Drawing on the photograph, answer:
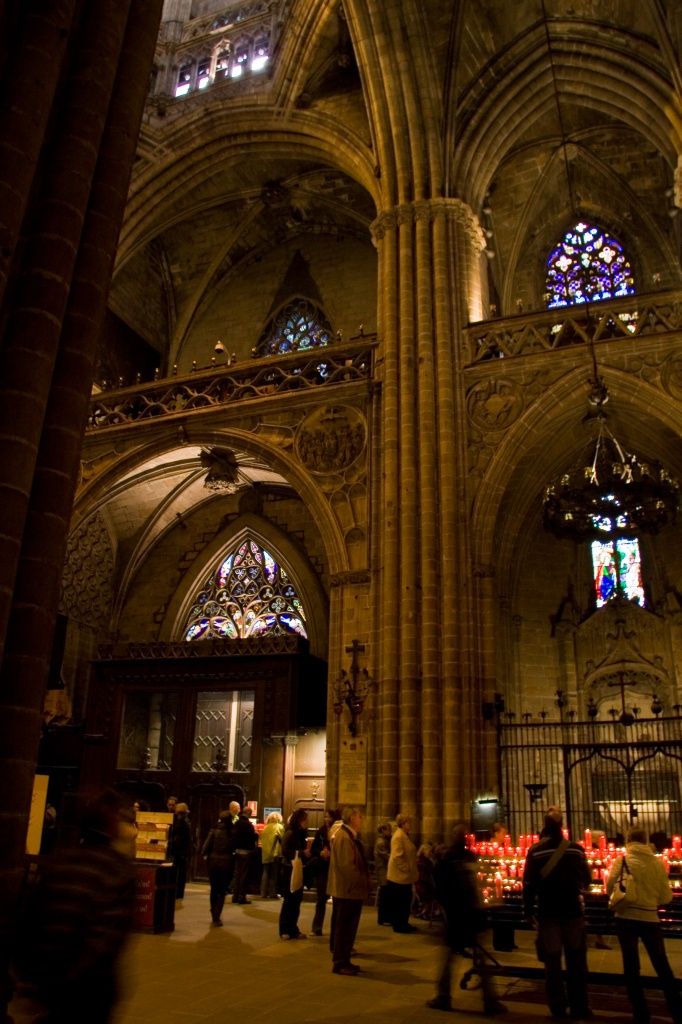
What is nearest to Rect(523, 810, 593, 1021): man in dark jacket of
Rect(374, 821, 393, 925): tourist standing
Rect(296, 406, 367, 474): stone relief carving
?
Rect(374, 821, 393, 925): tourist standing

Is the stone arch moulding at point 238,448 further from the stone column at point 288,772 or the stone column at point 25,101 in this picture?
the stone column at point 25,101

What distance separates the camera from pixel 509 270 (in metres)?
18.4

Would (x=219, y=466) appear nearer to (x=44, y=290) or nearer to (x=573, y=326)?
(x=573, y=326)

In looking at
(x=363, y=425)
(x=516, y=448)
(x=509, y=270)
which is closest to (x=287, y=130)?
(x=509, y=270)

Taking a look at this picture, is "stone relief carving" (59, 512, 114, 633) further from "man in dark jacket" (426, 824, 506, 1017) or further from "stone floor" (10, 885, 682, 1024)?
"man in dark jacket" (426, 824, 506, 1017)

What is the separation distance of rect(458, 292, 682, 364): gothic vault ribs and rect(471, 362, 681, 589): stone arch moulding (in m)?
0.69

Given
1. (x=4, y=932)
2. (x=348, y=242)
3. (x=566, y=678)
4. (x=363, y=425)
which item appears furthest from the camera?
(x=348, y=242)

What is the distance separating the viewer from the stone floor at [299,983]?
209 inches

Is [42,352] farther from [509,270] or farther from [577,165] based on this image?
[577,165]

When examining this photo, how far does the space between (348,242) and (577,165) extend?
5.60 meters

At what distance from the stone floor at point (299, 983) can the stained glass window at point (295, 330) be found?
14.2 meters

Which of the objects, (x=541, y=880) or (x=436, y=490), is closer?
(x=541, y=880)

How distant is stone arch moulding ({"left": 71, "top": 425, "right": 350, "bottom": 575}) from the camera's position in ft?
45.0

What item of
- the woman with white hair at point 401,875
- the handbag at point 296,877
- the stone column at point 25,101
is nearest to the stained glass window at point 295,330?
the woman with white hair at point 401,875
